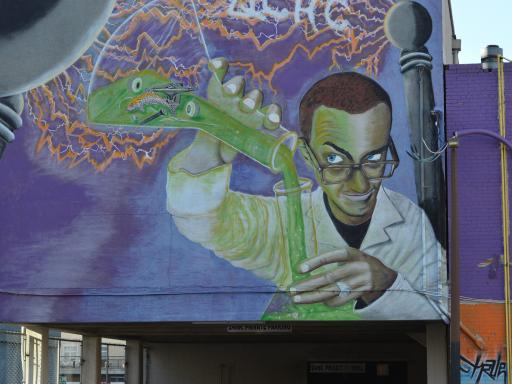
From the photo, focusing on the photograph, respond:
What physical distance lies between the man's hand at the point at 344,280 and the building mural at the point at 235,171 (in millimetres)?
32

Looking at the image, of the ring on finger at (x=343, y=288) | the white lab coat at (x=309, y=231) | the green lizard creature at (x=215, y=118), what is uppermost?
the green lizard creature at (x=215, y=118)

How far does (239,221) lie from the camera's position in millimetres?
22234

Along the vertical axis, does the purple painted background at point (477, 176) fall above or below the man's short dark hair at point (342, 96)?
below

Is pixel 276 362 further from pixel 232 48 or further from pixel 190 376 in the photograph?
pixel 232 48

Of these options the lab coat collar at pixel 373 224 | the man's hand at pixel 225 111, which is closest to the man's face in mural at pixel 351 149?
the lab coat collar at pixel 373 224

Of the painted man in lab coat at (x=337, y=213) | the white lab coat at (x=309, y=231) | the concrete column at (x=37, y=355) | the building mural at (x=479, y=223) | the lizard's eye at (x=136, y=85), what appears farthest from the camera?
the concrete column at (x=37, y=355)

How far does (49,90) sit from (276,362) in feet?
52.1

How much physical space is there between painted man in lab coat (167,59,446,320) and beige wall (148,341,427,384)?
1255cm

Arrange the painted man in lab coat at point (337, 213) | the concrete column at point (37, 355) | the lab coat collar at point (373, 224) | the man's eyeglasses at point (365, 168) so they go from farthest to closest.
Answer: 1. the concrete column at point (37, 355)
2. the man's eyeglasses at point (365, 168)
3. the lab coat collar at point (373, 224)
4. the painted man in lab coat at point (337, 213)

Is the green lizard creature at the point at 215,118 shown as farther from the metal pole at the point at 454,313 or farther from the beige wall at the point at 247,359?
the beige wall at the point at 247,359

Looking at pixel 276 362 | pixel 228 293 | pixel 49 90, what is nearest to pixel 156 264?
pixel 228 293

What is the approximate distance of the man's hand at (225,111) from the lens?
73.5ft

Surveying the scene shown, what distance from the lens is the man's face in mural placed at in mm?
21844
